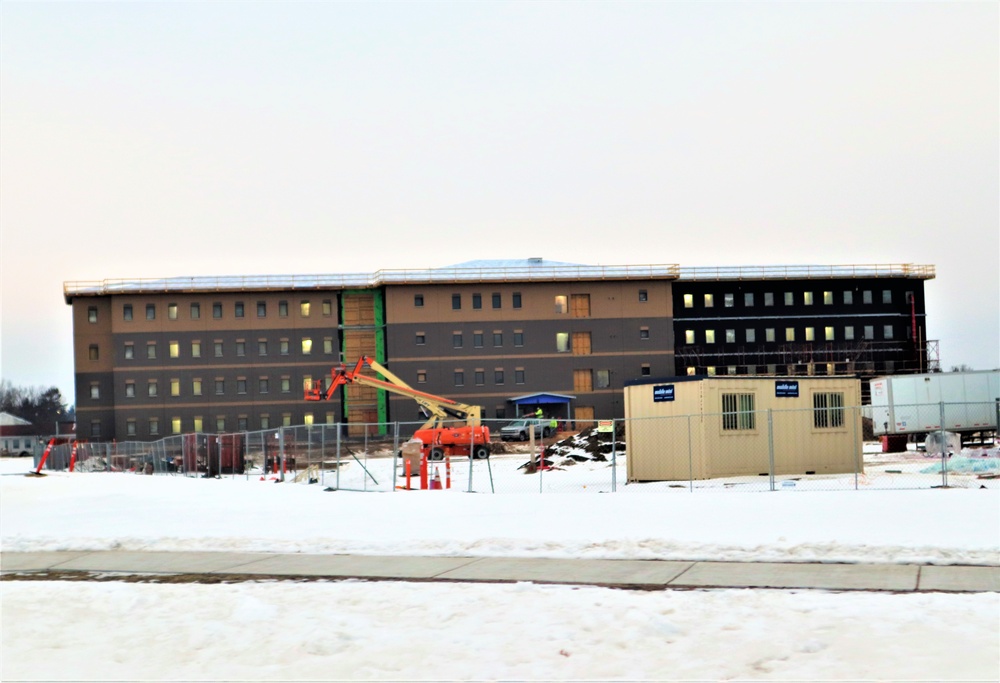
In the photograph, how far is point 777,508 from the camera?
20.0m

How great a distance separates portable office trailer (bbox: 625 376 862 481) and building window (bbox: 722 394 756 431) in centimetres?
3

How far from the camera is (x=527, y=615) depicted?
34.6ft

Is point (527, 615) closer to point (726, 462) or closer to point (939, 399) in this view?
point (726, 462)

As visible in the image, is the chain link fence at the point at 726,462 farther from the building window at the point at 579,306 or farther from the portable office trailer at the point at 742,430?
the building window at the point at 579,306

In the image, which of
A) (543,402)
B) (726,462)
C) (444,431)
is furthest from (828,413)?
(543,402)

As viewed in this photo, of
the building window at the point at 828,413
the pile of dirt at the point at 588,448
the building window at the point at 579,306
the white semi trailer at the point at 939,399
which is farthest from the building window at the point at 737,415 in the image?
the building window at the point at 579,306

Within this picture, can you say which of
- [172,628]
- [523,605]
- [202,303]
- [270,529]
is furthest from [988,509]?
[202,303]

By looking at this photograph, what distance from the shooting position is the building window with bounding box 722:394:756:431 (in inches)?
1249

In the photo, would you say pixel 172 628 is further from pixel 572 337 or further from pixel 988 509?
pixel 572 337

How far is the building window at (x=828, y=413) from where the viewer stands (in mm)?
32688

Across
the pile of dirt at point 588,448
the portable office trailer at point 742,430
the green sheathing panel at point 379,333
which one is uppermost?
the green sheathing panel at point 379,333

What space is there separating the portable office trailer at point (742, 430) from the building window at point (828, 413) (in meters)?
0.03

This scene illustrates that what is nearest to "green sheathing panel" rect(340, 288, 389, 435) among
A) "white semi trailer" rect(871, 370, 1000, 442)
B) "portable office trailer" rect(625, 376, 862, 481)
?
"white semi trailer" rect(871, 370, 1000, 442)

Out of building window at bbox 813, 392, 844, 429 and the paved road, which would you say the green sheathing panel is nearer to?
building window at bbox 813, 392, 844, 429
